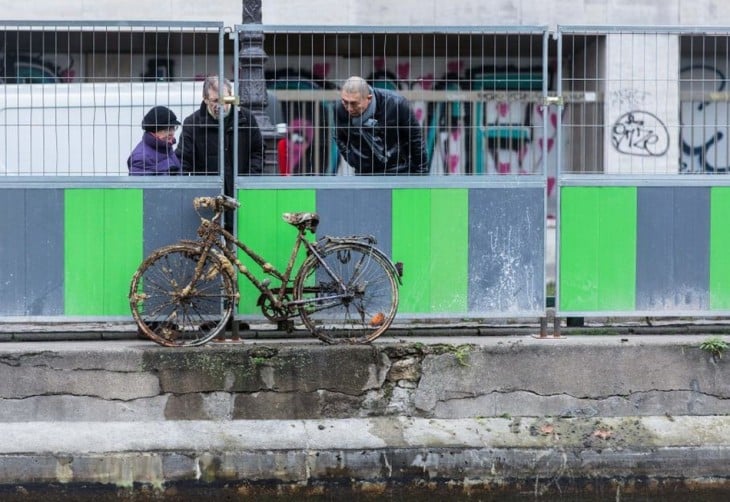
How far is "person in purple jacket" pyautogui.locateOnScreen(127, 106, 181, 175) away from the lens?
8.45 meters

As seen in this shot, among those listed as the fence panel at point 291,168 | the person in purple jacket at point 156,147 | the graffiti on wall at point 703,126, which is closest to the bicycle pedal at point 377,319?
the fence panel at point 291,168

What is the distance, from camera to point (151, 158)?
27.9ft

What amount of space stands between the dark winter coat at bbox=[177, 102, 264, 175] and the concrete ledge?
1.71 m

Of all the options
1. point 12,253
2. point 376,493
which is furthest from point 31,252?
point 376,493

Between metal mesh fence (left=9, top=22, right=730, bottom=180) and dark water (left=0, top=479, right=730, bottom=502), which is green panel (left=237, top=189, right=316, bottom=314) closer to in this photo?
metal mesh fence (left=9, top=22, right=730, bottom=180)

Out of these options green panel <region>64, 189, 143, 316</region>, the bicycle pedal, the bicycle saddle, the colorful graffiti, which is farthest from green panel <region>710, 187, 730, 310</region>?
green panel <region>64, 189, 143, 316</region>

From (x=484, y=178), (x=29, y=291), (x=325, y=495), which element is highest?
(x=484, y=178)

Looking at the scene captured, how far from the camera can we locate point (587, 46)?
8.69 metres

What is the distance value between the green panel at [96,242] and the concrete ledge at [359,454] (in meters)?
0.97

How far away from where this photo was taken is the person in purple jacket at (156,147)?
8453 mm

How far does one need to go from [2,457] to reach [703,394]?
4205 millimetres

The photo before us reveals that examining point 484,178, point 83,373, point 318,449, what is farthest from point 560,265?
point 83,373

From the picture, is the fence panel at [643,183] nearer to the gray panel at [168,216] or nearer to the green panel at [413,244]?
the green panel at [413,244]

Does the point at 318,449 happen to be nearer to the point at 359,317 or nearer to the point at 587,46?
the point at 359,317
